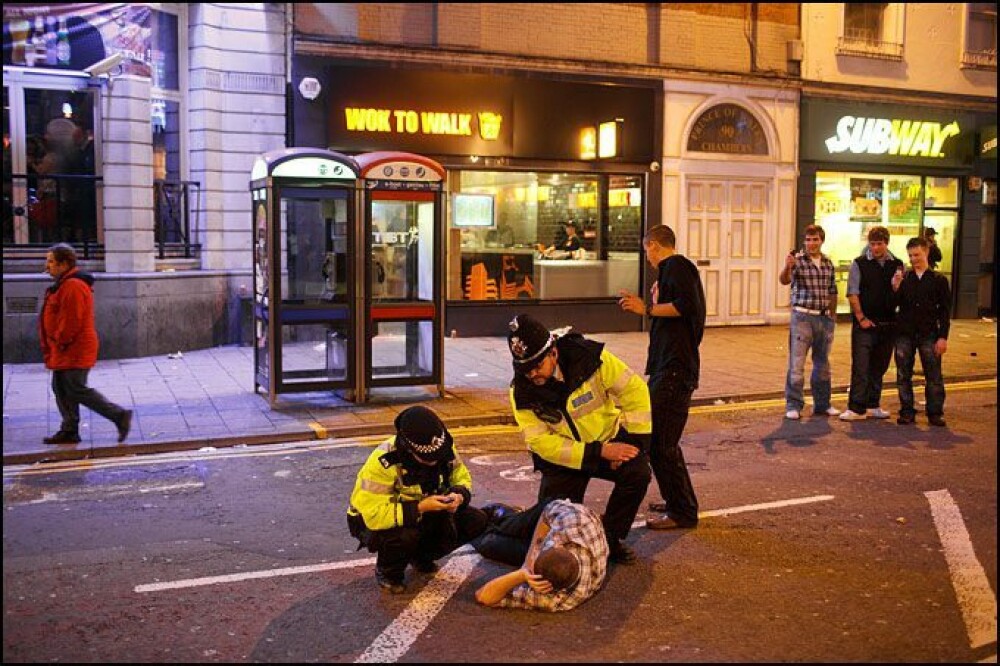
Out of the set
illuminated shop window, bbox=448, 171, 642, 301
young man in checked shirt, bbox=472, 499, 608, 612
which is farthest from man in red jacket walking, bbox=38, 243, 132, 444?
illuminated shop window, bbox=448, 171, 642, 301

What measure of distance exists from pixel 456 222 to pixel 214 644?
12059 millimetres

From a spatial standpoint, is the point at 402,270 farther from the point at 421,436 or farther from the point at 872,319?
the point at 421,436

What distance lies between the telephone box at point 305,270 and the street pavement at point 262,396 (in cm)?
41

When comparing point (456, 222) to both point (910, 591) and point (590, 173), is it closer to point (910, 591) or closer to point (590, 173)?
point (590, 173)

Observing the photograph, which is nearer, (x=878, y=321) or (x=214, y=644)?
(x=214, y=644)

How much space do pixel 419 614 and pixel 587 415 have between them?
1.37 m

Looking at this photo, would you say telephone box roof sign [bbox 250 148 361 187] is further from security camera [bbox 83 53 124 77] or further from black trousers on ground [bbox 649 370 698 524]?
black trousers on ground [bbox 649 370 698 524]

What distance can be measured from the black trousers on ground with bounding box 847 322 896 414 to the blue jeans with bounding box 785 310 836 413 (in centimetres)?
27

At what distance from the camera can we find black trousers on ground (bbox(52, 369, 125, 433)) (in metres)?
9.01

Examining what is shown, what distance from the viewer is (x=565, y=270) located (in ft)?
56.9

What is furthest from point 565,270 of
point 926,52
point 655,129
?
point 926,52

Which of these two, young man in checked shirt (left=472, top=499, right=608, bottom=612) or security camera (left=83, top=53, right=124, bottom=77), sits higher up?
security camera (left=83, top=53, right=124, bottom=77)

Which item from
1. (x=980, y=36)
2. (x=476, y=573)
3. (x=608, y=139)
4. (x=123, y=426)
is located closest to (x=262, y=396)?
(x=123, y=426)

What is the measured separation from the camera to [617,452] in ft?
17.9
